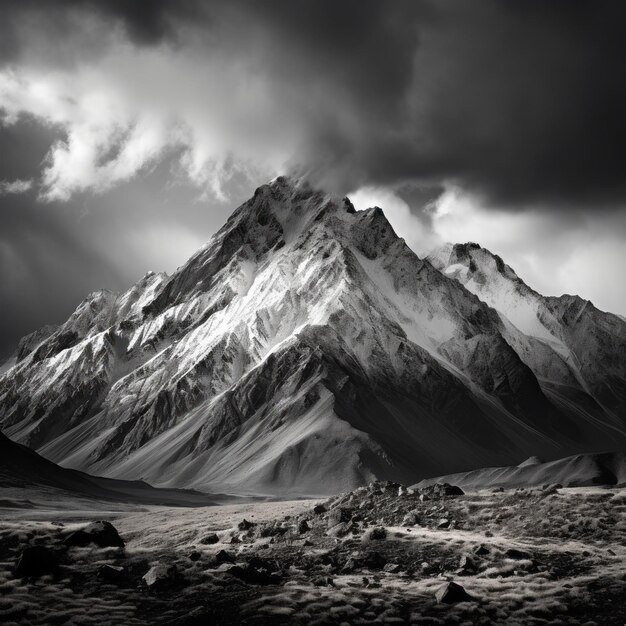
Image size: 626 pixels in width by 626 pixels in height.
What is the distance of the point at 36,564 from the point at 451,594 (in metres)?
19.3

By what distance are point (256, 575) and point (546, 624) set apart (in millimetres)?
12662

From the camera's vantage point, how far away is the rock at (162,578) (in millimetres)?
27416

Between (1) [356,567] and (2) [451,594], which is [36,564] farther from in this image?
(2) [451,594]

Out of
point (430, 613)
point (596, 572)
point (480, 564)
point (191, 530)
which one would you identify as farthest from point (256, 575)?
point (191, 530)

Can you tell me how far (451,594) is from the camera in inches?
987

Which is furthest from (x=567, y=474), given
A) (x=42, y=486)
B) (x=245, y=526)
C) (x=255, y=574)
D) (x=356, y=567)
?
(x=255, y=574)

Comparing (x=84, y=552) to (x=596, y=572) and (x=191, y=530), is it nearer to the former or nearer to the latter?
(x=191, y=530)

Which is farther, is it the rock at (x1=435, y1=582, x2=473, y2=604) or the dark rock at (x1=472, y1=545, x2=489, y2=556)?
the dark rock at (x1=472, y1=545, x2=489, y2=556)

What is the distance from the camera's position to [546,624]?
75.8 feet

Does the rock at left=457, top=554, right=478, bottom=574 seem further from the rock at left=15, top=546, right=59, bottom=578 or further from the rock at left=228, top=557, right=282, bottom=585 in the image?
the rock at left=15, top=546, right=59, bottom=578

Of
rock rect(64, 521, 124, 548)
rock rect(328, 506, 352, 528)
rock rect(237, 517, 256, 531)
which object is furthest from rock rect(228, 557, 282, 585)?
rock rect(237, 517, 256, 531)

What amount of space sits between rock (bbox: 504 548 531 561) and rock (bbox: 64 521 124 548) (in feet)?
72.1

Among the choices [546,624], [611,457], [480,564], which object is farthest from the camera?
[611,457]

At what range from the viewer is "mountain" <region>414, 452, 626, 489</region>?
121188mm
